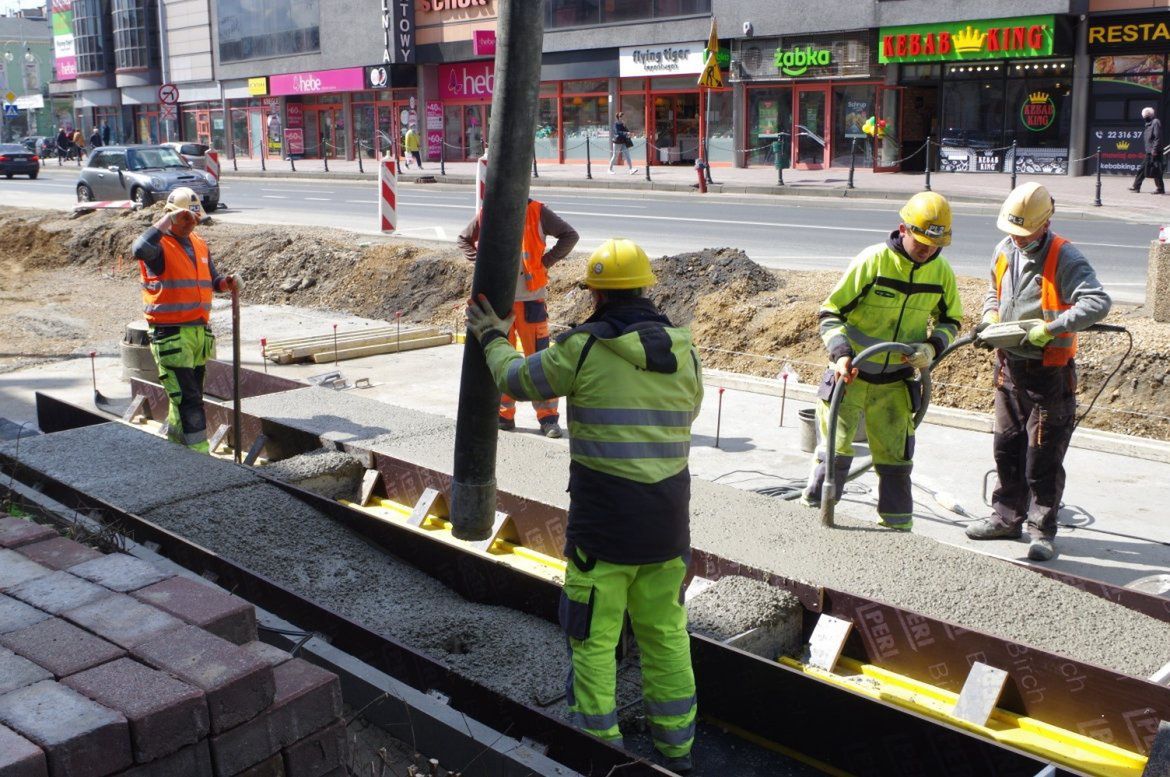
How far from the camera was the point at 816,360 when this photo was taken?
10.9 m

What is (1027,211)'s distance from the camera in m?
6.13

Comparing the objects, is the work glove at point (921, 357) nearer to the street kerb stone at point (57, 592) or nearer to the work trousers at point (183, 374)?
the street kerb stone at point (57, 592)

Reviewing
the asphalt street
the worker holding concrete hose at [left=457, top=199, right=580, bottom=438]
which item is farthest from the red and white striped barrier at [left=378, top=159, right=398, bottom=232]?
the worker holding concrete hose at [left=457, top=199, right=580, bottom=438]

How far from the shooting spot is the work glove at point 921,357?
6027 millimetres

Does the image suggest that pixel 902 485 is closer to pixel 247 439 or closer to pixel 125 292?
pixel 247 439

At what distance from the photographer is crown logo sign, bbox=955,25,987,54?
29.0 meters

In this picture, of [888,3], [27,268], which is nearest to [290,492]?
[27,268]

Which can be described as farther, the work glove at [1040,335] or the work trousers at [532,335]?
the work trousers at [532,335]

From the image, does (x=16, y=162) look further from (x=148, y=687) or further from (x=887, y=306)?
(x=148, y=687)

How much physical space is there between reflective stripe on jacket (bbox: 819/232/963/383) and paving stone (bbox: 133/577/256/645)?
3479 millimetres

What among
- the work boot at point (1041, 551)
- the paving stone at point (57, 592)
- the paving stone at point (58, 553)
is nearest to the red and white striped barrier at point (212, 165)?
the work boot at point (1041, 551)

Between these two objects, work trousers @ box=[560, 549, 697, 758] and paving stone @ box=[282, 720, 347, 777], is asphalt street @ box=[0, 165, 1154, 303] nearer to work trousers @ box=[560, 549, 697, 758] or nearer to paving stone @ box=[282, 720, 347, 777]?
work trousers @ box=[560, 549, 697, 758]

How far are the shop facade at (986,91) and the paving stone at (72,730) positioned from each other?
94.5ft

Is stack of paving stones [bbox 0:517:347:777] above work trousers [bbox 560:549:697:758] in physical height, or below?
above
